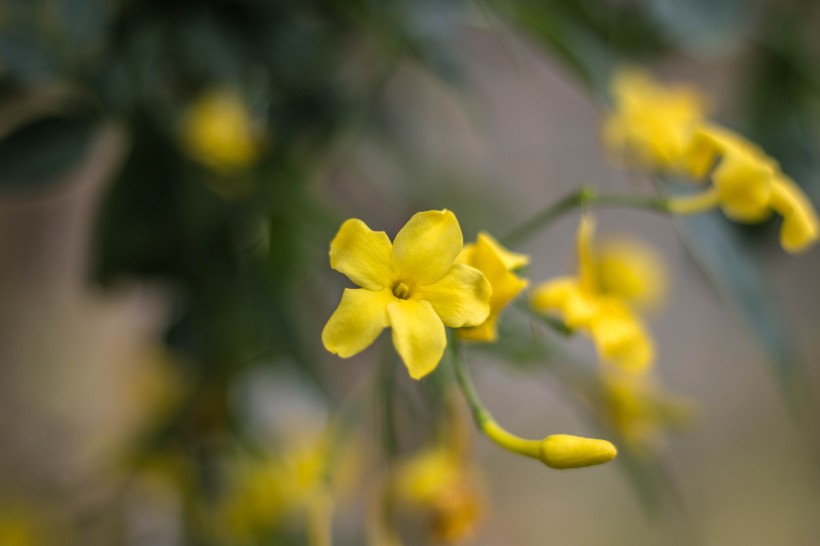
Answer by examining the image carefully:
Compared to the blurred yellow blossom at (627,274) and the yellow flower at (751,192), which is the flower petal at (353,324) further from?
the blurred yellow blossom at (627,274)

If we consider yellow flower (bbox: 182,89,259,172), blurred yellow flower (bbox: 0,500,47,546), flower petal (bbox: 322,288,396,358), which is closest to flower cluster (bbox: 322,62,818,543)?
flower petal (bbox: 322,288,396,358)

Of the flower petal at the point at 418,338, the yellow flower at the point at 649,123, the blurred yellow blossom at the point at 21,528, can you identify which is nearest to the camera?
the flower petal at the point at 418,338

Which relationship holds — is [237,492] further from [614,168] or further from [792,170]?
[614,168]

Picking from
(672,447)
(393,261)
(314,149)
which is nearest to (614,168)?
(672,447)

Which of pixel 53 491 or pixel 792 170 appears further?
pixel 53 491

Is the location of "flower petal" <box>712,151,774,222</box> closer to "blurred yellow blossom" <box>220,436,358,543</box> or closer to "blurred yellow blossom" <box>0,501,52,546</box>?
"blurred yellow blossom" <box>220,436,358,543</box>

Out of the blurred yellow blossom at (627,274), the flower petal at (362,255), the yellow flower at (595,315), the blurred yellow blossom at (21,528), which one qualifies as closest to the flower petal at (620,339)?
the yellow flower at (595,315)
